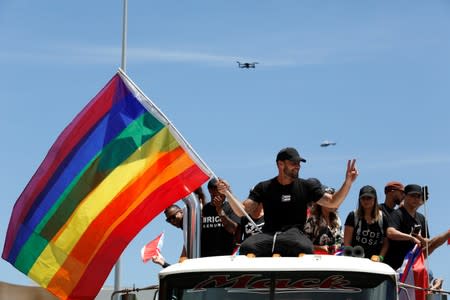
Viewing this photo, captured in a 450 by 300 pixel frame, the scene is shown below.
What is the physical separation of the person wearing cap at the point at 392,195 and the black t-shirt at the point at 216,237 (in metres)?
2.06

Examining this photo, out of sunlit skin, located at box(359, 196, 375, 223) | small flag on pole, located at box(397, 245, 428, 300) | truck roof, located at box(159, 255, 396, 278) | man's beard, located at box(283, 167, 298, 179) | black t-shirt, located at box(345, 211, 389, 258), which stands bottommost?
truck roof, located at box(159, 255, 396, 278)

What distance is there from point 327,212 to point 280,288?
169 inches

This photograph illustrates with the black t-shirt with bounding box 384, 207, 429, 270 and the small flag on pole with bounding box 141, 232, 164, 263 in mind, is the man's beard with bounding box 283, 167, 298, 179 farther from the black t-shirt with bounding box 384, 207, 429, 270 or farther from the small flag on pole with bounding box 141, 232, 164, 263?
the small flag on pole with bounding box 141, 232, 164, 263

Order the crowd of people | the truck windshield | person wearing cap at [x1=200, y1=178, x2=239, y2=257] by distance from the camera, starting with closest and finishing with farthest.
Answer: the truck windshield → the crowd of people → person wearing cap at [x1=200, y1=178, x2=239, y2=257]

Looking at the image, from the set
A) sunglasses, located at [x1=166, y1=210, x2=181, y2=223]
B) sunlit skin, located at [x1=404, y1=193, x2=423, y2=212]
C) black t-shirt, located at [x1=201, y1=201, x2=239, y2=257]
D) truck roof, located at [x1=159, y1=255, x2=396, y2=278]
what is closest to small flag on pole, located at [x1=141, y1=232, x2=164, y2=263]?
sunglasses, located at [x1=166, y1=210, x2=181, y2=223]

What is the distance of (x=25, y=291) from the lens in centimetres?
2327

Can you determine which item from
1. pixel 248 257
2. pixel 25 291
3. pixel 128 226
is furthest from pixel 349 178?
pixel 25 291

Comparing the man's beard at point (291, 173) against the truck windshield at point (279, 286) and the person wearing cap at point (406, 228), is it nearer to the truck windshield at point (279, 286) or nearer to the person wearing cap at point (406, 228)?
the truck windshield at point (279, 286)

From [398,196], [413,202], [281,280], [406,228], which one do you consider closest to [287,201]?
[281,280]

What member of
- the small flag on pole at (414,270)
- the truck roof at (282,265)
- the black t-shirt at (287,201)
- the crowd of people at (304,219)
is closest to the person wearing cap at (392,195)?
the crowd of people at (304,219)

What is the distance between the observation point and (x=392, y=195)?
15875mm

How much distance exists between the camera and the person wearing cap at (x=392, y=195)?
52.0 ft

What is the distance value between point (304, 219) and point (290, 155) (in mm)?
680

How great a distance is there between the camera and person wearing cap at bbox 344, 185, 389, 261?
14.7 m
